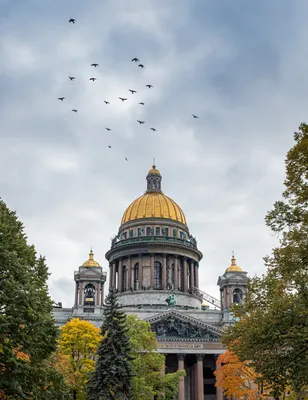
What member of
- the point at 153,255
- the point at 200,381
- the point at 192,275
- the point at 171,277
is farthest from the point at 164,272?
the point at 200,381

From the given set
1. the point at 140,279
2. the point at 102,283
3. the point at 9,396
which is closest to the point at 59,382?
the point at 9,396

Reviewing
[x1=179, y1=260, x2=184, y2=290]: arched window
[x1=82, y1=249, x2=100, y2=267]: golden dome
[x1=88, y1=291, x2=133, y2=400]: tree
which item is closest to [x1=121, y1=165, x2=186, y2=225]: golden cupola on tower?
[x1=179, y1=260, x2=184, y2=290]: arched window

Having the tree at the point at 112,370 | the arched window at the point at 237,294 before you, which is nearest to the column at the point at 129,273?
the arched window at the point at 237,294

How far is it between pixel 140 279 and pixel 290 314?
6729cm

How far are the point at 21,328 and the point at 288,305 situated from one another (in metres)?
10.9

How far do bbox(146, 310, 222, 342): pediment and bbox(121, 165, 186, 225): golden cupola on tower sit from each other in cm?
2318

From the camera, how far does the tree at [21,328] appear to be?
2292cm

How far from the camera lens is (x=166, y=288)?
87562mm

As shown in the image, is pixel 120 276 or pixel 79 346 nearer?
pixel 79 346

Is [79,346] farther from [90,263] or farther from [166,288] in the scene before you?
[166,288]

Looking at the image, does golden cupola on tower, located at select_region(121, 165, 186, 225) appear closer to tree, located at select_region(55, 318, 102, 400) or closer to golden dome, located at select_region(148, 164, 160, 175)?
golden dome, located at select_region(148, 164, 160, 175)

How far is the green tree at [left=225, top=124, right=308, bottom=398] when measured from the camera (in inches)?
877

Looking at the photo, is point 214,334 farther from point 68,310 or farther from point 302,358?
point 302,358

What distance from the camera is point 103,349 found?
124 feet
